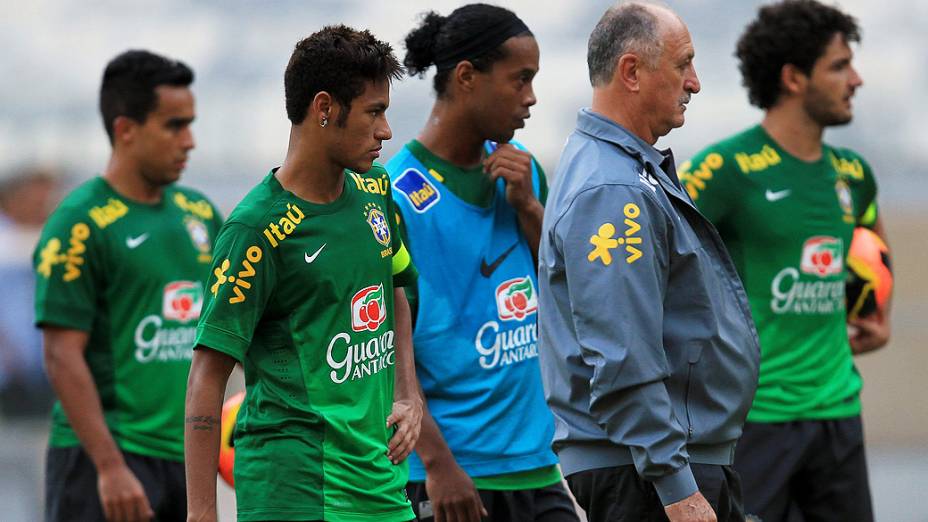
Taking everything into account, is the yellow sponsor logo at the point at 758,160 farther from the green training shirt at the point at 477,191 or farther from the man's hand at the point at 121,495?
the man's hand at the point at 121,495

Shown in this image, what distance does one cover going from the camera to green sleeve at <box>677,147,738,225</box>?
218 inches

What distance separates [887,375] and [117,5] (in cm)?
867

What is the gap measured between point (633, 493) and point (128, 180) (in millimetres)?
2937

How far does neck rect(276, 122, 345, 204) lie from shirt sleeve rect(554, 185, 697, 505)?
0.68 meters

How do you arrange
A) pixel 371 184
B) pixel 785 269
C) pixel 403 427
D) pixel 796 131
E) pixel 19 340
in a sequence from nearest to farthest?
pixel 403 427 → pixel 371 184 → pixel 785 269 → pixel 796 131 → pixel 19 340

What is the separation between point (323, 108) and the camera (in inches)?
149

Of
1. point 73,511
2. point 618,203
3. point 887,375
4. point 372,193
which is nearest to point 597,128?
point 618,203

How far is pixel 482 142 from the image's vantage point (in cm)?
483

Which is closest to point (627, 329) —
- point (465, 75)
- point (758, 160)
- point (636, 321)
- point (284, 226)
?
point (636, 321)

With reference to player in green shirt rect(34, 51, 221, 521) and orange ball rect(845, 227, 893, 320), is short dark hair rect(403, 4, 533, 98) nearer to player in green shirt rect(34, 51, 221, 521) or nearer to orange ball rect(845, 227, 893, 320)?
player in green shirt rect(34, 51, 221, 521)

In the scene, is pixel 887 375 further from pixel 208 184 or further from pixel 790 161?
pixel 790 161

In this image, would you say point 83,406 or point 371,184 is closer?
point 371,184

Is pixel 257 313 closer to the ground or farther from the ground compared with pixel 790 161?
closer to the ground

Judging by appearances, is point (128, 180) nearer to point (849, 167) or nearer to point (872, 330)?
point (849, 167)
